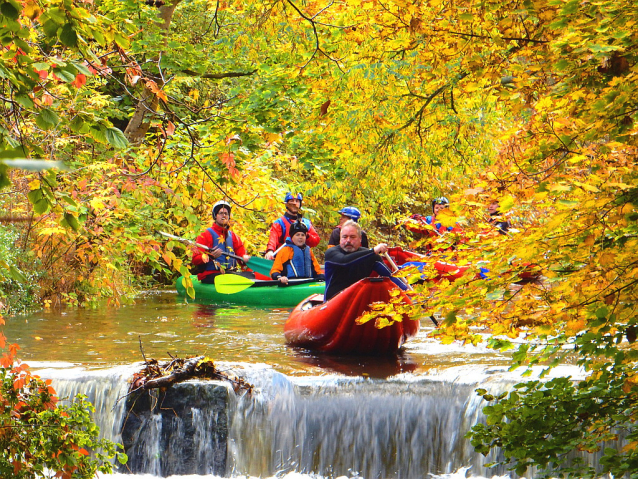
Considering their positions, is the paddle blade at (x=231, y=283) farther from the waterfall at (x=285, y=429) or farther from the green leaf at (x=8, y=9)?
the green leaf at (x=8, y=9)

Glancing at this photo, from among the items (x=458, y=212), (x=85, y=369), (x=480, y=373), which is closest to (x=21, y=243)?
(x=85, y=369)

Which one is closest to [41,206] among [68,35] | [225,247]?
[68,35]

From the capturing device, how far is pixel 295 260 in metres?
12.3

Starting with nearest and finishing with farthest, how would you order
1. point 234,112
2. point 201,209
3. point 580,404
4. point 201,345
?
1. point 580,404
2. point 201,345
3. point 234,112
4. point 201,209

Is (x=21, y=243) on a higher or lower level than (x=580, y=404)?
higher

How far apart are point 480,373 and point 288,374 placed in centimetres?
172

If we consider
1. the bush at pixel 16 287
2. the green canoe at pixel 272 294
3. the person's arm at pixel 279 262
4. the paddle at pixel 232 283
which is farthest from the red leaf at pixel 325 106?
the paddle at pixel 232 283

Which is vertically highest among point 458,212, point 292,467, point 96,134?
point 96,134

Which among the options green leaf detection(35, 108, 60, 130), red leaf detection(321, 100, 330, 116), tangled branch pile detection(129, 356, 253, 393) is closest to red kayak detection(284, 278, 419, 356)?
tangled branch pile detection(129, 356, 253, 393)

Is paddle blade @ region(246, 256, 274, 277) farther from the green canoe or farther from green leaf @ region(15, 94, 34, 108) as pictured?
green leaf @ region(15, 94, 34, 108)

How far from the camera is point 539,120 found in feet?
12.4

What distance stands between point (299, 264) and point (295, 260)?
10 cm

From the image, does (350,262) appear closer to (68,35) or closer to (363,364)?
(363,364)

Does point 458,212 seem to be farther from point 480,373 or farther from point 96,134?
point 480,373
